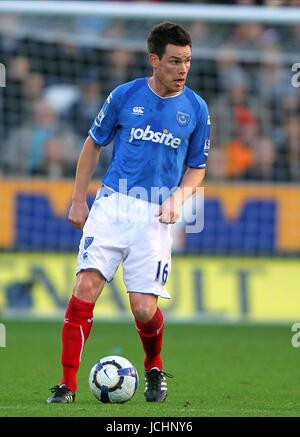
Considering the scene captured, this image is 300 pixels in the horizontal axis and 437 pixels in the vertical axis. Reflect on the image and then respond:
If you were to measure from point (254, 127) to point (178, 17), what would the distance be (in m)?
2.45

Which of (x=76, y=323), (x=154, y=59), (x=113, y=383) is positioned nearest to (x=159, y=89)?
(x=154, y=59)

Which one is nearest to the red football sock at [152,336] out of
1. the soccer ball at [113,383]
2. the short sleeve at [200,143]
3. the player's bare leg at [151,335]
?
the player's bare leg at [151,335]

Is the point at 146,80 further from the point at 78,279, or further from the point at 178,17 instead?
the point at 178,17

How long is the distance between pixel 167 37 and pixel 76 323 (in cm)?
192

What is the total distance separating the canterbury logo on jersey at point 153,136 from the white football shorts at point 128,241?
396mm

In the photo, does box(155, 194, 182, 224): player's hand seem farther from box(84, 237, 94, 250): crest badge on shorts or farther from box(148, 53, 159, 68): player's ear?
box(148, 53, 159, 68): player's ear

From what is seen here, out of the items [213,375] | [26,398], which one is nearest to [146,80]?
[26,398]

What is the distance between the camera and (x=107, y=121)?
25.4 feet

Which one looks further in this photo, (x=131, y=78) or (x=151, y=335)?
(x=131, y=78)

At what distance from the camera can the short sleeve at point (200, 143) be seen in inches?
308

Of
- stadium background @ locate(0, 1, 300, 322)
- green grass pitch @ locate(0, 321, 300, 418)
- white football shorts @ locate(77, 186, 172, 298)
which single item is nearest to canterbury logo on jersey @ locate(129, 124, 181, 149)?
white football shorts @ locate(77, 186, 172, 298)

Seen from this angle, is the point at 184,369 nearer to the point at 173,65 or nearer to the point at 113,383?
the point at 113,383

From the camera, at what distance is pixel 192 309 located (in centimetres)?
1456

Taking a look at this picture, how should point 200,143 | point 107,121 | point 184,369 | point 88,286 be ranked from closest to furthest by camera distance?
point 88,286
point 107,121
point 200,143
point 184,369
